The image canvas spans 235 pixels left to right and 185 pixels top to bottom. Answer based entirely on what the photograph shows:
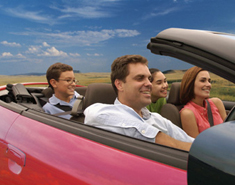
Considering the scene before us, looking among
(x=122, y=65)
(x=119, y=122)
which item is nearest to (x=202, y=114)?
(x=122, y=65)

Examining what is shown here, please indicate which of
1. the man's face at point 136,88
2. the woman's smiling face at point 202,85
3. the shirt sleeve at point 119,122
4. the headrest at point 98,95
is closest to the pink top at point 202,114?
the woman's smiling face at point 202,85

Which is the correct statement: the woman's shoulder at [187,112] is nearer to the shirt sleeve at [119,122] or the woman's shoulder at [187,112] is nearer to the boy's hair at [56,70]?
the shirt sleeve at [119,122]

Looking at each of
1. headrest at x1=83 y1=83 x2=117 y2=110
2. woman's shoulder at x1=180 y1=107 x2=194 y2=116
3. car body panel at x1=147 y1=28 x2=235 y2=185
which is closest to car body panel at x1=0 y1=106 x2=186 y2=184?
car body panel at x1=147 y1=28 x2=235 y2=185

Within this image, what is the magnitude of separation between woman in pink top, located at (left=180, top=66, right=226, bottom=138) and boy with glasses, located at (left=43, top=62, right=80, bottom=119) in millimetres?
1290

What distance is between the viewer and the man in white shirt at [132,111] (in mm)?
1336

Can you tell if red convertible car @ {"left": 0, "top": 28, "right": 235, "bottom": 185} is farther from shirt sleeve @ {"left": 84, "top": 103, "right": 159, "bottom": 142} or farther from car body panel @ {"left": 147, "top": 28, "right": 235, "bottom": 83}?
shirt sleeve @ {"left": 84, "top": 103, "right": 159, "bottom": 142}

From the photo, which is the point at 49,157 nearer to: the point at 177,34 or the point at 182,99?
the point at 177,34

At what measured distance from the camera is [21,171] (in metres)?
1.28

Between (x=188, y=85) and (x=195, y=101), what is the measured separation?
0.20 metres

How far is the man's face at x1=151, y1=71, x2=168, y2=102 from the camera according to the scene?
2807 mm

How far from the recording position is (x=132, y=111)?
1551 mm

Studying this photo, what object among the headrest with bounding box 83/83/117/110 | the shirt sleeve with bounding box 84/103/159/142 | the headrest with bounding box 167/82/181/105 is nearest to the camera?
the shirt sleeve with bounding box 84/103/159/142

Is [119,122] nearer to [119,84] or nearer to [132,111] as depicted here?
[132,111]

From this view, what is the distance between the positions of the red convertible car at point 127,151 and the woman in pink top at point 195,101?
4.29ft
